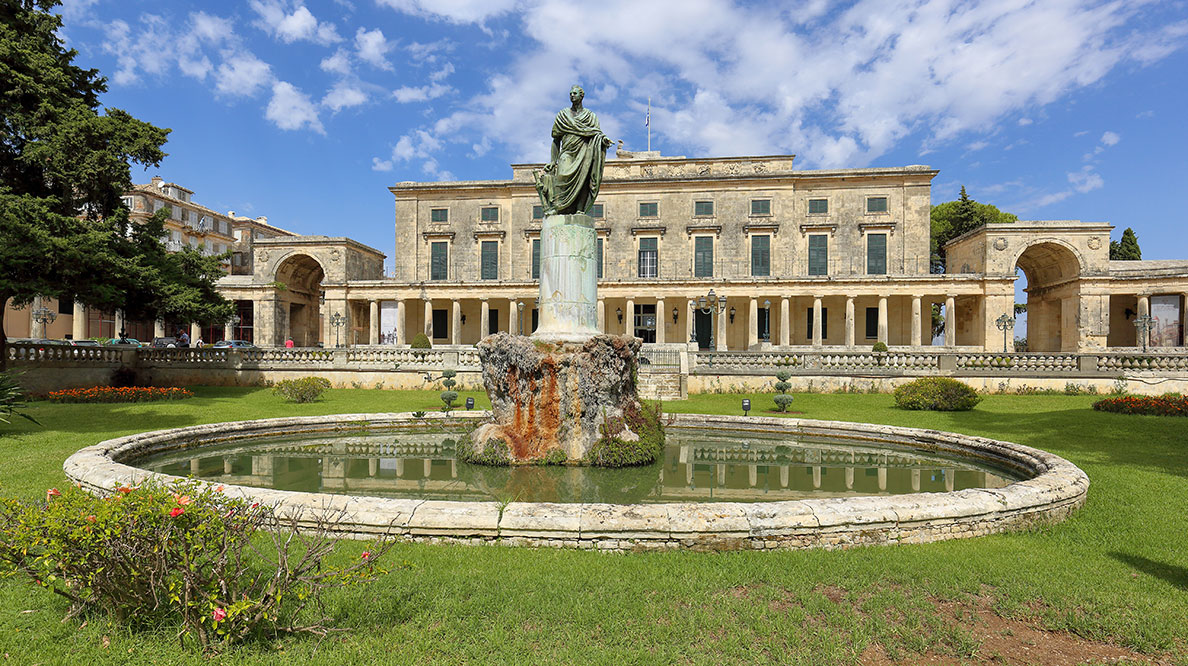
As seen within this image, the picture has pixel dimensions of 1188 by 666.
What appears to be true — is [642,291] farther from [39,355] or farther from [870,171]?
[39,355]

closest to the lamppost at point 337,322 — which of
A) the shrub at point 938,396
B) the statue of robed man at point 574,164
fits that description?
the statue of robed man at point 574,164

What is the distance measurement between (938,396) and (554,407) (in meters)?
13.2

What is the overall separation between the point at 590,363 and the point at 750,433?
5521 millimetres

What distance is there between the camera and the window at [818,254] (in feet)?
140

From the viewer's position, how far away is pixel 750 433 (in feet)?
41.1

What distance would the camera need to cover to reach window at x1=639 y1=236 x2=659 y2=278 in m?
44.7

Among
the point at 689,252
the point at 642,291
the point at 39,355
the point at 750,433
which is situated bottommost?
the point at 750,433

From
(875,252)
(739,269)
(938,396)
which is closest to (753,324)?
(739,269)

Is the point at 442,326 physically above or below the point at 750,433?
above

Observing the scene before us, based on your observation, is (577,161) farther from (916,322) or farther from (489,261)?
(489,261)

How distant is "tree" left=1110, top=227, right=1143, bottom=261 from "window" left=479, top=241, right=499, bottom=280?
56.6m

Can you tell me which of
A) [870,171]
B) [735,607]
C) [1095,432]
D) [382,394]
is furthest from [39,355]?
[870,171]

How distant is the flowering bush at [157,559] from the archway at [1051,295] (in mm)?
47085

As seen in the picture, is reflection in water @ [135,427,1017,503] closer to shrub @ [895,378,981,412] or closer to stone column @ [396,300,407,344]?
shrub @ [895,378,981,412]
